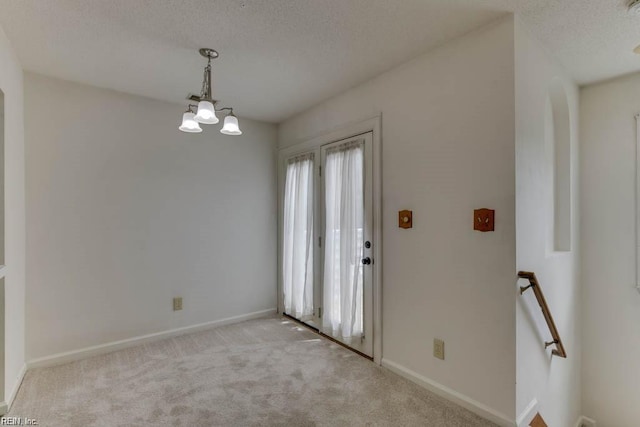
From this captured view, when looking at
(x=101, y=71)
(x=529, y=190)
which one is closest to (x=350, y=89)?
(x=529, y=190)

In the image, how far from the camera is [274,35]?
2152mm

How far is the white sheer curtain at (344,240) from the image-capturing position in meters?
2.95

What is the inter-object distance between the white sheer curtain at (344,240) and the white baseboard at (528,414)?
131cm

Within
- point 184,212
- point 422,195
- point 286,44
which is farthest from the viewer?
point 184,212

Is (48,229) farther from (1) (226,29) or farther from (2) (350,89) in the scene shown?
(2) (350,89)

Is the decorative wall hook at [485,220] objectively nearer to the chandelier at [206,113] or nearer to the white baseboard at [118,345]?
the chandelier at [206,113]

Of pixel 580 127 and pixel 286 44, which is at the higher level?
pixel 286 44

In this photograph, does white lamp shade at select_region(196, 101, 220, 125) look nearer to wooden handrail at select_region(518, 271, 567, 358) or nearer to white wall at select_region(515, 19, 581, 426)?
white wall at select_region(515, 19, 581, 426)

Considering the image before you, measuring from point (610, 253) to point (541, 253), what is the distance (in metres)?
1.14

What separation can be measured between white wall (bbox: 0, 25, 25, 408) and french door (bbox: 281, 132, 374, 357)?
7.99 ft

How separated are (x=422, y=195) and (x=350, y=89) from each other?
1.32 meters

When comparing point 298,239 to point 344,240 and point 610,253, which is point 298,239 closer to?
point 344,240

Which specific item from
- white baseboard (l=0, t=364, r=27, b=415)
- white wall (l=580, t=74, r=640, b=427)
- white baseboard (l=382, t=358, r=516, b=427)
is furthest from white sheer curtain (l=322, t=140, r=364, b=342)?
white baseboard (l=0, t=364, r=27, b=415)

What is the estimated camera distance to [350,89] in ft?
10.0
